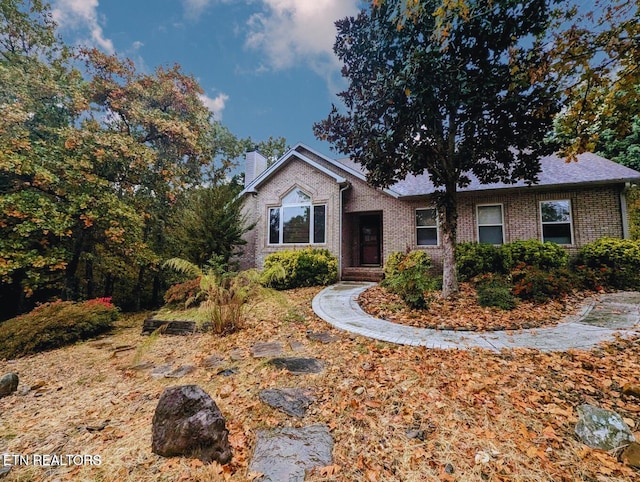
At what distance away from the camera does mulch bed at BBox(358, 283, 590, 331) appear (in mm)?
5301

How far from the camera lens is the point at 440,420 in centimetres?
260

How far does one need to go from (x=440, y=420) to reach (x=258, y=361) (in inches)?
105

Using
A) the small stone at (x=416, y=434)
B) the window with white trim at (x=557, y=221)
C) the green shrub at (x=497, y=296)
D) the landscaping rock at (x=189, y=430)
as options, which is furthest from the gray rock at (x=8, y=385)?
the window with white trim at (x=557, y=221)

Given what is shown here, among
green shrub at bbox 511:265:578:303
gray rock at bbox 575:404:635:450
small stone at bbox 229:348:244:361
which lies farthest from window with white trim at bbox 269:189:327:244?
gray rock at bbox 575:404:635:450

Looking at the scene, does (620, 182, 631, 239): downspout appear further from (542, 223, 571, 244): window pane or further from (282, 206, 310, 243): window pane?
(282, 206, 310, 243): window pane

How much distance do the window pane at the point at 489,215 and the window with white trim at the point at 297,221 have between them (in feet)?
20.6

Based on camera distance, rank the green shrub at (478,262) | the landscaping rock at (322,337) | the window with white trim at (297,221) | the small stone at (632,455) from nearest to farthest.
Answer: the small stone at (632,455), the landscaping rock at (322,337), the green shrub at (478,262), the window with white trim at (297,221)

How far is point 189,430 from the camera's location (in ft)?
7.66

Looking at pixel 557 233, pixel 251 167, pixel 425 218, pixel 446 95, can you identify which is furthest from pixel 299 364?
pixel 251 167

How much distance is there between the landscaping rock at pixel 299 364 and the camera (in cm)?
377

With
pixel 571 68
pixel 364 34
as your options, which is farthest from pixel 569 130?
pixel 364 34

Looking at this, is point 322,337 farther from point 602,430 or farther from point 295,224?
point 295,224

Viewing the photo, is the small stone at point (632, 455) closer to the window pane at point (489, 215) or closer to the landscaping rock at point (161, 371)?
the landscaping rock at point (161, 371)

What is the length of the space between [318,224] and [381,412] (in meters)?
9.40
